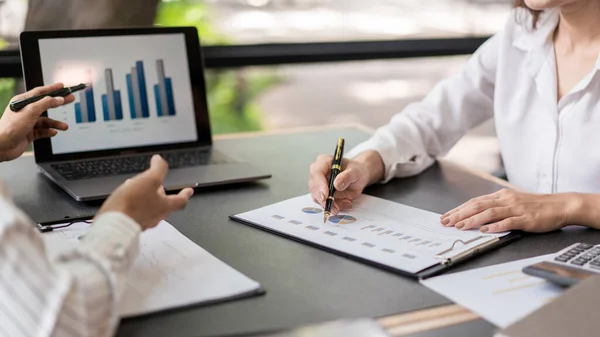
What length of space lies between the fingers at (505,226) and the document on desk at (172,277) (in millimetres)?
403

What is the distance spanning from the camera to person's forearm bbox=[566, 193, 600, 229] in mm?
1138

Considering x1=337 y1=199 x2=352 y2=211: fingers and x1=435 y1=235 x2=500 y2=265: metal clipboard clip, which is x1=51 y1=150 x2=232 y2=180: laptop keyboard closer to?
x1=337 y1=199 x2=352 y2=211: fingers

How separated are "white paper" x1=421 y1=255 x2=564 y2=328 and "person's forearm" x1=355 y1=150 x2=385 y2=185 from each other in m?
0.43

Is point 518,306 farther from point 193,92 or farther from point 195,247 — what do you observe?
point 193,92

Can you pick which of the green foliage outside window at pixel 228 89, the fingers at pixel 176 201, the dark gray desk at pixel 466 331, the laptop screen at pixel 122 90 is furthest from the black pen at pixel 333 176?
the green foliage outside window at pixel 228 89

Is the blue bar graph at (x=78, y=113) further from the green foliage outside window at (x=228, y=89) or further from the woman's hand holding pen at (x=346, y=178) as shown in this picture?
the green foliage outside window at (x=228, y=89)

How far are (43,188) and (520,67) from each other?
1.02m

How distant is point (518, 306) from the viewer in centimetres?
84

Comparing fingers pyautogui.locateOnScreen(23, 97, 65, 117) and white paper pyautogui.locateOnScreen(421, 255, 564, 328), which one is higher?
fingers pyautogui.locateOnScreen(23, 97, 65, 117)

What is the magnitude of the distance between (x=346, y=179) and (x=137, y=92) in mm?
588

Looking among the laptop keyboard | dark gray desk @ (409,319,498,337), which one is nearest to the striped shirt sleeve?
dark gray desk @ (409,319,498,337)

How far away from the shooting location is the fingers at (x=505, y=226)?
1.10m

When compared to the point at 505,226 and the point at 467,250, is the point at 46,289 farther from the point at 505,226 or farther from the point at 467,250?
the point at 505,226

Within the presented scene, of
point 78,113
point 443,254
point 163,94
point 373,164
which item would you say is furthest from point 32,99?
point 443,254
